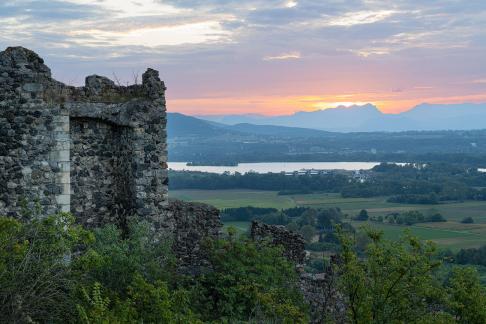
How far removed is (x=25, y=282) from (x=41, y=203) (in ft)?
11.2

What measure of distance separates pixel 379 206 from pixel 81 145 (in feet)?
219

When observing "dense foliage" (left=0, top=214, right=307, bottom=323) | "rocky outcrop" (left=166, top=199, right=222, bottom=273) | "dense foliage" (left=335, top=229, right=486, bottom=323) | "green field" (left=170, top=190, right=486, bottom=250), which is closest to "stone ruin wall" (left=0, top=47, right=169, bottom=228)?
"rocky outcrop" (left=166, top=199, right=222, bottom=273)

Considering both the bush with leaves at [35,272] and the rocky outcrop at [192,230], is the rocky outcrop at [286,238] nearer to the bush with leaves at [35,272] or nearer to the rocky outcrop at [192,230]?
the rocky outcrop at [192,230]

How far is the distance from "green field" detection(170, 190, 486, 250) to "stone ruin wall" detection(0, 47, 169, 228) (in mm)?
38185

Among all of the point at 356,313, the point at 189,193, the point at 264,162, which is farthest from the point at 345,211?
the point at 264,162

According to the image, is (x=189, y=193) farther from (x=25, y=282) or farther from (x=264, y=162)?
(x=264, y=162)

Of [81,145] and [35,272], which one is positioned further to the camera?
[81,145]

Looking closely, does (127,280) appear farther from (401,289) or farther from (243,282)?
(401,289)

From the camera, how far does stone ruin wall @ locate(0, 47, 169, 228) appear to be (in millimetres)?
12188

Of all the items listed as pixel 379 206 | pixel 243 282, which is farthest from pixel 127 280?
pixel 379 206

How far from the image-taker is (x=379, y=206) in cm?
7725

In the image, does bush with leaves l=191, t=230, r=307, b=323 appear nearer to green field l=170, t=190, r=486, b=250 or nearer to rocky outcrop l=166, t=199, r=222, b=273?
rocky outcrop l=166, t=199, r=222, b=273

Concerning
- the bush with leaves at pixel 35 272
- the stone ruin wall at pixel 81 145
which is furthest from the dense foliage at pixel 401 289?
the stone ruin wall at pixel 81 145

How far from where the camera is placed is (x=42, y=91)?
1238 cm
